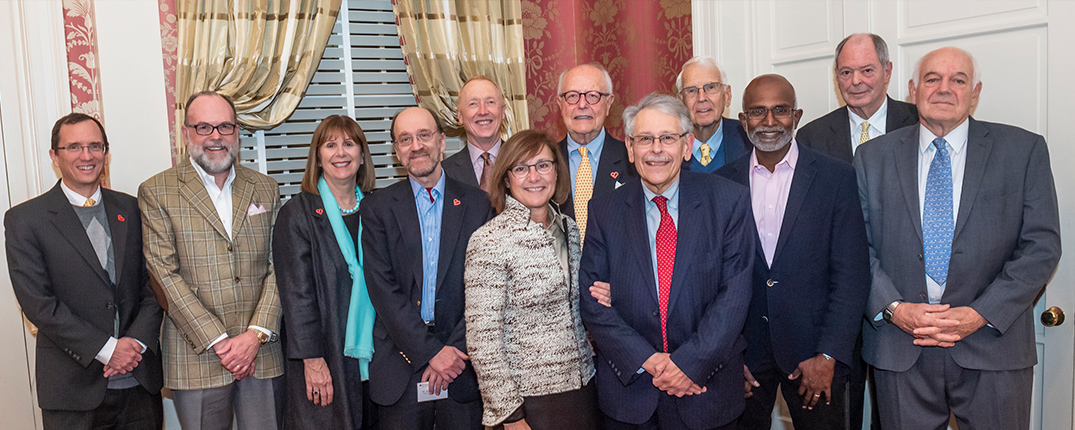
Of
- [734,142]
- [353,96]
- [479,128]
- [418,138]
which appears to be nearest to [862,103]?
[734,142]

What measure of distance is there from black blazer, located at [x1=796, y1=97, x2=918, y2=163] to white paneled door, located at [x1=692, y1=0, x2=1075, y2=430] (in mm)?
347

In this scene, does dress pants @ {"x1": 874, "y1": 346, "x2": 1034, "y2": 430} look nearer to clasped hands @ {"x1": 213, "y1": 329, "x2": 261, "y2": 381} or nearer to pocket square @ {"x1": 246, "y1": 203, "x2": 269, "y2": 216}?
clasped hands @ {"x1": 213, "y1": 329, "x2": 261, "y2": 381}

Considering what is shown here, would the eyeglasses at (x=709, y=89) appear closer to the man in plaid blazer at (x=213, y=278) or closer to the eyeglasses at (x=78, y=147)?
the man in plaid blazer at (x=213, y=278)

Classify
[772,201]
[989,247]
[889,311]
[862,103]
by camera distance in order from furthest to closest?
[862,103] → [772,201] → [889,311] → [989,247]

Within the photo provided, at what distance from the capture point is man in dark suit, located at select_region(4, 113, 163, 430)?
280 centimetres

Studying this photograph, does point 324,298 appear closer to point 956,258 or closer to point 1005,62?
point 956,258

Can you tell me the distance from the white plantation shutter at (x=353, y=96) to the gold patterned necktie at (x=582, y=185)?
1.78m

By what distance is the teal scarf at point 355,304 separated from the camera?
9.05 ft

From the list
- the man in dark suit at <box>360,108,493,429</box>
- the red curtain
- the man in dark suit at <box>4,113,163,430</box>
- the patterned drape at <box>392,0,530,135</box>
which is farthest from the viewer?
the red curtain

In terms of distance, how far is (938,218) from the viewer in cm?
244

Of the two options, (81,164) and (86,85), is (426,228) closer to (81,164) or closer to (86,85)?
(81,164)

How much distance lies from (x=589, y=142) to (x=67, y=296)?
2239mm

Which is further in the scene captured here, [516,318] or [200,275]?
[200,275]

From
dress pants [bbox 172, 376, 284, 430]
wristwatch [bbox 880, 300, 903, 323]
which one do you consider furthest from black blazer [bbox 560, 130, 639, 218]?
dress pants [bbox 172, 376, 284, 430]
